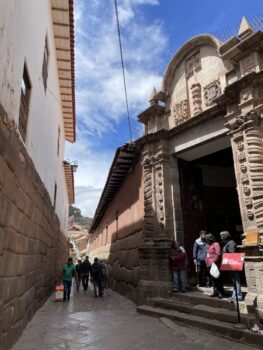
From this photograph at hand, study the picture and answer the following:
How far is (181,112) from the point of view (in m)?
9.24

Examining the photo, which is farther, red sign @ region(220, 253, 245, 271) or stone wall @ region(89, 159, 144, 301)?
stone wall @ region(89, 159, 144, 301)

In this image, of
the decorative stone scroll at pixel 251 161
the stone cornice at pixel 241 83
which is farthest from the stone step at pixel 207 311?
the stone cornice at pixel 241 83

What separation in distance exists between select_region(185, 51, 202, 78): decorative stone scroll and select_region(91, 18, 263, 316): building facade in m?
0.03

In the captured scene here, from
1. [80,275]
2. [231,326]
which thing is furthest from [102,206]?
[231,326]

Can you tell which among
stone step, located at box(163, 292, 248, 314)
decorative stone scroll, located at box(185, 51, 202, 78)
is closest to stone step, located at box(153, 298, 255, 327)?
stone step, located at box(163, 292, 248, 314)

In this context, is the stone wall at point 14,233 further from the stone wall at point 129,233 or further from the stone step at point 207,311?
the stone wall at point 129,233

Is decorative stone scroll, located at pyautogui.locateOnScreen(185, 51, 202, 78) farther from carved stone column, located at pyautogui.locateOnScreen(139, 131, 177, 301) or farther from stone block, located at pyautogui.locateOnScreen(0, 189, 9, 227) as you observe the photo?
stone block, located at pyautogui.locateOnScreen(0, 189, 9, 227)

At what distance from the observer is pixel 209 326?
18.4 ft

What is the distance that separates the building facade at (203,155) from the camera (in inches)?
265

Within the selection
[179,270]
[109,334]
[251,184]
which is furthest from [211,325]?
[251,184]

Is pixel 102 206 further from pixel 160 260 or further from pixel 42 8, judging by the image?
pixel 42 8

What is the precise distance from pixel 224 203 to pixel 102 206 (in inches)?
420

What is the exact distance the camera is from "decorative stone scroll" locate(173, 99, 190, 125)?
29.8ft

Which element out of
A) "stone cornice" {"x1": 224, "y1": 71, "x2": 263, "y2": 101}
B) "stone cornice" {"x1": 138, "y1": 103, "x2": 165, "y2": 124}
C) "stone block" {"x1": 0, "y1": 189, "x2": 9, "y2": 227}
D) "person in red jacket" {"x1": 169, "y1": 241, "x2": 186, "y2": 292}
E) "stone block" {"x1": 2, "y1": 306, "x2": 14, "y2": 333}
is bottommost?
"stone block" {"x1": 2, "y1": 306, "x2": 14, "y2": 333}
